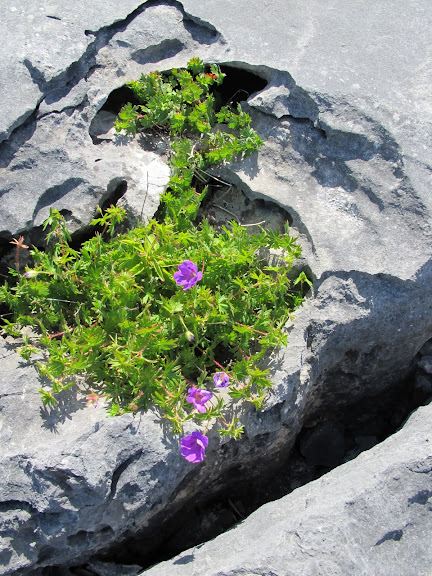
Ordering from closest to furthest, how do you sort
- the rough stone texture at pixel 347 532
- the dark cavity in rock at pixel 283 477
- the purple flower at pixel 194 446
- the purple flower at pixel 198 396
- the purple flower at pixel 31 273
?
1. the rough stone texture at pixel 347 532
2. the purple flower at pixel 194 446
3. the purple flower at pixel 198 396
4. the purple flower at pixel 31 273
5. the dark cavity in rock at pixel 283 477

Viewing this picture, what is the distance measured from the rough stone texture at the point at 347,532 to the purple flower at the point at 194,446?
457 millimetres

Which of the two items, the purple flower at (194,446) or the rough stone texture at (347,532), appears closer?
the rough stone texture at (347,532)

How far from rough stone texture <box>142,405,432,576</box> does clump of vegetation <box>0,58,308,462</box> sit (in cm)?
46

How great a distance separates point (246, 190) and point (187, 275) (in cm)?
91

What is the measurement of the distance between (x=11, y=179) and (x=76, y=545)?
77.1 inches

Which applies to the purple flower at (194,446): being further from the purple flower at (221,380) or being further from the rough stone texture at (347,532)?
the rough stone texture at (347,532)

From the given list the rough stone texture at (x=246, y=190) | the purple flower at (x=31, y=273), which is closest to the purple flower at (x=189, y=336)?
the rough stone texture at (x=246, y=190)

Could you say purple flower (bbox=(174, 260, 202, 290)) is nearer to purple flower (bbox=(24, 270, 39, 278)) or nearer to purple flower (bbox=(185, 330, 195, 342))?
purple flower (bbox=(185, 330, 195, 342))

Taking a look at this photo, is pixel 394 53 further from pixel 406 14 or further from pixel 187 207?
pixel 187 207

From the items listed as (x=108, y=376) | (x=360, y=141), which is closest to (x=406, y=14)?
(x=360, y=141)

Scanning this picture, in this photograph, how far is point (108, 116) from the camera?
3.84 metres

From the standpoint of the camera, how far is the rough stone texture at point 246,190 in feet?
9.09

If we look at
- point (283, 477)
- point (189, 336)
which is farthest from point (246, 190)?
point (283, 477)

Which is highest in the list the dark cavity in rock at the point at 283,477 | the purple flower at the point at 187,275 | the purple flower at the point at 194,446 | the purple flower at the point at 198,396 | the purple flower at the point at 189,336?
the purple flower at the point at 187,275
